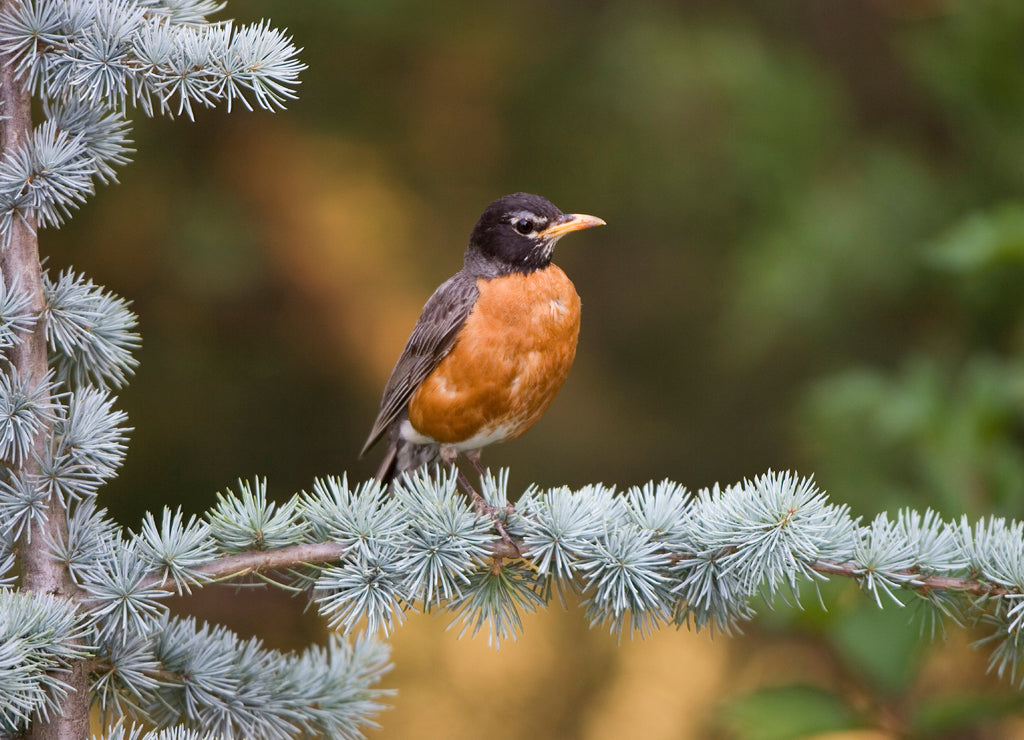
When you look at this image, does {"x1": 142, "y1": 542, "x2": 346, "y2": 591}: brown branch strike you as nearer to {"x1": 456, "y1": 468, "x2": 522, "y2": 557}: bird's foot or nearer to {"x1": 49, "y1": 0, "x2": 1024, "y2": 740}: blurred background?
{"x1": 456, "y1": 468, "x2": 522, "y2": 557}: bird's foot

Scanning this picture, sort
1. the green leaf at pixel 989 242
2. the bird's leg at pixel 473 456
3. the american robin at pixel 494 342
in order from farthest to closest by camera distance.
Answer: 1. the bird's leg at pixel 473 456
2. the american robin at pixel 494 342
3. the green leaf at pixel 989 242

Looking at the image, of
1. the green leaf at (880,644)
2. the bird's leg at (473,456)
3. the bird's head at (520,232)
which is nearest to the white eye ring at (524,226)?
the bird's head at (520,232)

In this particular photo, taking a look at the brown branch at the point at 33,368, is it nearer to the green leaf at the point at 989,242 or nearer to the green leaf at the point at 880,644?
the green leaf at the point at 880,644

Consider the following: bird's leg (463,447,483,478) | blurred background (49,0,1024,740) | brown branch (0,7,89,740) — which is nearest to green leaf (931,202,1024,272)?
blurred background (49,0,1024,740)

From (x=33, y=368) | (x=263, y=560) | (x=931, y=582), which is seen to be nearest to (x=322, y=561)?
(x=263, y=560)

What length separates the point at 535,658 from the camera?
436 cm

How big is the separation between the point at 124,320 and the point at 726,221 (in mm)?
2787

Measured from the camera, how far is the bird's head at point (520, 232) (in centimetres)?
261

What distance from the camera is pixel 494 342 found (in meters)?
2.44

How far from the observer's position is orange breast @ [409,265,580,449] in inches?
95.9

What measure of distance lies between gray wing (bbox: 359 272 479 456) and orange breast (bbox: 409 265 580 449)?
2 centimetres

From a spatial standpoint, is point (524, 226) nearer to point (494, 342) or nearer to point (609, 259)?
point (494, 342)

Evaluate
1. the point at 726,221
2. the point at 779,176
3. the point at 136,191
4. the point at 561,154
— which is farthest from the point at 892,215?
the point at 136,191

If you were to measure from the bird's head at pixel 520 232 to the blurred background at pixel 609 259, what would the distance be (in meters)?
0.92
